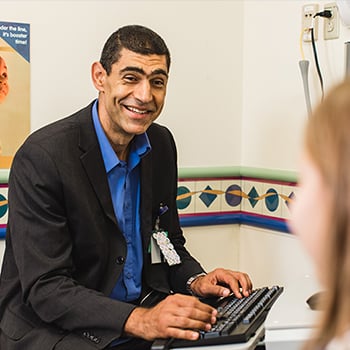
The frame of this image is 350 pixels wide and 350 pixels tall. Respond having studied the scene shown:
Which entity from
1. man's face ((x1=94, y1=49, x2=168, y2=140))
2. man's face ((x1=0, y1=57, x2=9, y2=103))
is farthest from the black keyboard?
man's face ((x1=0, y1=57, x2=9, y2=103))

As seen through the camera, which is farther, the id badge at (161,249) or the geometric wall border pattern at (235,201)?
the geometric wall border pattern at (235,201)

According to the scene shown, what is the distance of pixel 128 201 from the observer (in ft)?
5.80

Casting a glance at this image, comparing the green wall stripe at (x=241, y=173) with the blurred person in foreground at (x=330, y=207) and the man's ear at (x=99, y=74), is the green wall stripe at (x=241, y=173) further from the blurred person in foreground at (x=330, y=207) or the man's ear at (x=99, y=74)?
the blurred person in foreground at (x=330, y=207)

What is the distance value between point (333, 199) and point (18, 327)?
1.15 meters

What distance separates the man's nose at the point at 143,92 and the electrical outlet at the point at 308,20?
2.44 feet

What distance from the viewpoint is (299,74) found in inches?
88.2

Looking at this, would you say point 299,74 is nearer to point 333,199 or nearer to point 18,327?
point 18,327

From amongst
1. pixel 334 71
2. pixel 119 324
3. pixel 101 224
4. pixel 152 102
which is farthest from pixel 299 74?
pixel 119 324

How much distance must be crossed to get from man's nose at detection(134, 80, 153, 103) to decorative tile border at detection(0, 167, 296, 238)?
0.69 meters

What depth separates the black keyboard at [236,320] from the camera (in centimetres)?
128

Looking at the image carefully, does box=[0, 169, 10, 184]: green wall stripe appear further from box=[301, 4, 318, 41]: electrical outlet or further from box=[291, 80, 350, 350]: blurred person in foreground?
box=[291, 80, 350, 350]: blurred person in foreground

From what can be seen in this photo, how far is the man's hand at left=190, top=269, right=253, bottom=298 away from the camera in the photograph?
1.65 meters

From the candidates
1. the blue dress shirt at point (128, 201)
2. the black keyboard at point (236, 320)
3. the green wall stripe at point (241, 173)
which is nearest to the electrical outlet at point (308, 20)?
the green wall stripe at point (241, 173)

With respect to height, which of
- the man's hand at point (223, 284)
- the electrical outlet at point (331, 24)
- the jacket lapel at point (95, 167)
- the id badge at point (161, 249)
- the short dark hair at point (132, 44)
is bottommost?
the man's hand at point (223, 284)
